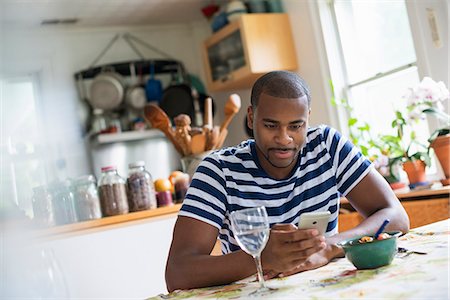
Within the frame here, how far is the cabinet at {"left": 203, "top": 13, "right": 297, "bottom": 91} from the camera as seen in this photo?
153 inches

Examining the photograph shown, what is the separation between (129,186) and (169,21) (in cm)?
262

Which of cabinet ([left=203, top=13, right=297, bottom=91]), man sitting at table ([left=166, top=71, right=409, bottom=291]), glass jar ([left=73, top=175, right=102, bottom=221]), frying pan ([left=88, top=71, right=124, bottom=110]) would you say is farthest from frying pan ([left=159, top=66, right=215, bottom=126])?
man sitting at table ([left=166, top=71, right=409, bottom=291])

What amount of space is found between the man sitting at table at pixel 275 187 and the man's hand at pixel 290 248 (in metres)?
0.03

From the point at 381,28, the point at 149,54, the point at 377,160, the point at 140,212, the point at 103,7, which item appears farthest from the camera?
the point at 149,54

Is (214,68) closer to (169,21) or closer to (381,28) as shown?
(169,21)

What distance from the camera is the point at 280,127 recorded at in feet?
4.92

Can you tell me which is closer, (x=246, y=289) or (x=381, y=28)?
(x=246, y=289)

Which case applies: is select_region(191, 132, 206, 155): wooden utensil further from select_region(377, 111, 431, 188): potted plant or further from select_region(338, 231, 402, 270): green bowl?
select_region(338, 231, 402, 270): green bowl

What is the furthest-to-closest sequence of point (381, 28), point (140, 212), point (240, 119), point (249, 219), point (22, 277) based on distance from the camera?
point (240, 119) → point (381, 28) → point (140, 212) → point (249, 219) → point (22, 277)

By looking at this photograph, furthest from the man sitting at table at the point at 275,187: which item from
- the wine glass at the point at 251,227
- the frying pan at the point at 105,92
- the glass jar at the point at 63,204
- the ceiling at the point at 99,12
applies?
the frying pan at the point at 105,92

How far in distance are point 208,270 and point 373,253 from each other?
1.17 feet

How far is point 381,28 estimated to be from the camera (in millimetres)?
3389

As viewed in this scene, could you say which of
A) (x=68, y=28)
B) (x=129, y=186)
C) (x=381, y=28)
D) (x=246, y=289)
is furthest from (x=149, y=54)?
(x=246, y=289)

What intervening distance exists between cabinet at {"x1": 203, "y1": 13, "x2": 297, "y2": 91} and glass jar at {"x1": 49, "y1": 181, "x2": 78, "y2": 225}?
1.68 metres
